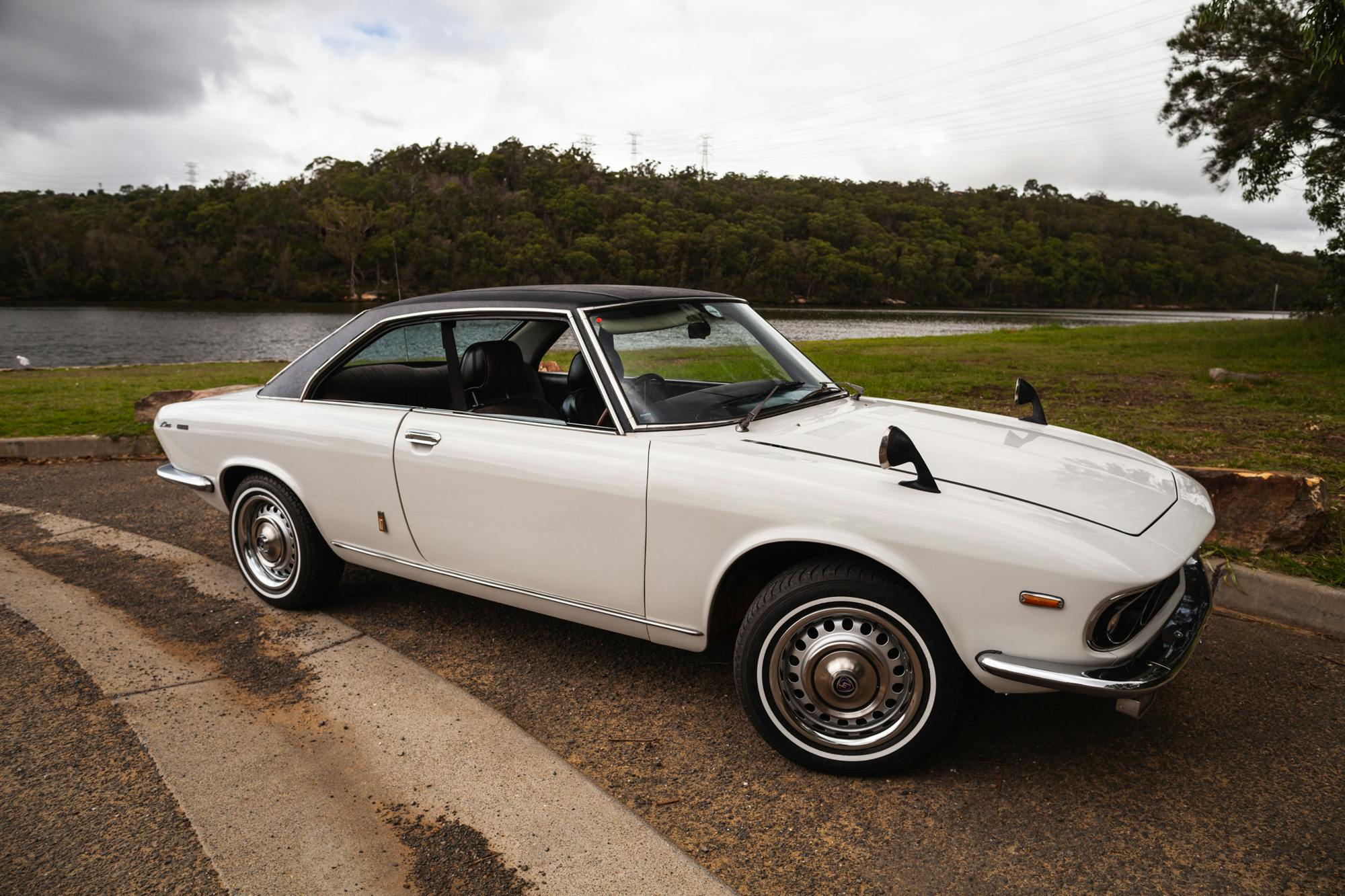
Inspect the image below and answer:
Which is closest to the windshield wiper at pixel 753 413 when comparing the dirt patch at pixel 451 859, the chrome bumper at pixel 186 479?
the dirt patch at pixel 451 859

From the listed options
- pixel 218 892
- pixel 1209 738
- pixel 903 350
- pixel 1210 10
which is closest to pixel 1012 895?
pixel 1209 738

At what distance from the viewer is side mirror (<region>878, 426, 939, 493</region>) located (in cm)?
257

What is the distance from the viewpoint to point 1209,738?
2.90 meters

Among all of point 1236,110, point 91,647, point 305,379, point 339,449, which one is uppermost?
point 1236,110

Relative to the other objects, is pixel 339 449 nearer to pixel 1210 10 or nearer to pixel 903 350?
pixel 1210 10

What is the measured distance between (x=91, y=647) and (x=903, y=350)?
16156 mm

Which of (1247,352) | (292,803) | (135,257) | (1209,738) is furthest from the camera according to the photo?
(135,257)

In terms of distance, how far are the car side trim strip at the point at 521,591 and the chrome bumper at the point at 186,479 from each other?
0.99m

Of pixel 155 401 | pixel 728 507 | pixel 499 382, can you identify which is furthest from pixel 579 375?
pixel 155 401

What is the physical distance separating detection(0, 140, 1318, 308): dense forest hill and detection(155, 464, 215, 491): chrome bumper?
74.0 metres

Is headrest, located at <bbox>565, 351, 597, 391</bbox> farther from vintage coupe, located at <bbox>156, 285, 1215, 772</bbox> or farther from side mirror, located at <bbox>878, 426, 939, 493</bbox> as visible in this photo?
side mirror, located at <bbox>878, 426, 939, 493</bbox>

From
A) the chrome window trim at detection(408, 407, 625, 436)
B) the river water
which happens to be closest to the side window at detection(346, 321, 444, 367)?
the chrome window trim at detection(408, 407, 625, 436)

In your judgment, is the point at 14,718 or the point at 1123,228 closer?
the point at 14,718

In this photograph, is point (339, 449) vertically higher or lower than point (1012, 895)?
higher
